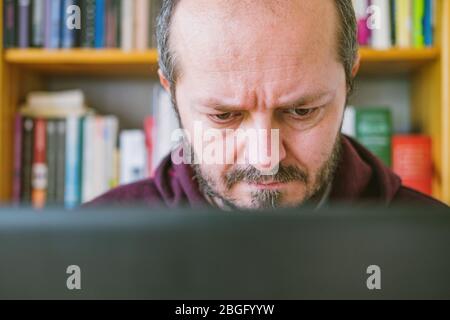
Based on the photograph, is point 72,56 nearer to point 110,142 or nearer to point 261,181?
point 110,142

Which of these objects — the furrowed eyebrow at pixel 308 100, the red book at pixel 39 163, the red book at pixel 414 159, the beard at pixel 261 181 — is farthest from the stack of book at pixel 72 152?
the red book at pixel 414 159

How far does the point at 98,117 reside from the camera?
1.20 meters

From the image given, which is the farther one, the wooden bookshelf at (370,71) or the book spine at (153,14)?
the wooden bookshelf at (370,71)

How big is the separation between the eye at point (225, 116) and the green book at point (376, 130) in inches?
14.4

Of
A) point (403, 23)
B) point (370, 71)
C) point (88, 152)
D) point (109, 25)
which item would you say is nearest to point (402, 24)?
point (403, 23)

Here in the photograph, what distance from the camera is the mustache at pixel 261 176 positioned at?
86 centimetres

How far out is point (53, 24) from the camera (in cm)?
116

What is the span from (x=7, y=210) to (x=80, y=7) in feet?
2.94

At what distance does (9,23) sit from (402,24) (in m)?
0.82

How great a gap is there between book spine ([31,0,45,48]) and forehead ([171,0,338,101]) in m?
0.42

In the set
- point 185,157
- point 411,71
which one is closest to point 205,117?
point 185,157

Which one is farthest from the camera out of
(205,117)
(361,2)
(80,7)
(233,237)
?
(80,7)

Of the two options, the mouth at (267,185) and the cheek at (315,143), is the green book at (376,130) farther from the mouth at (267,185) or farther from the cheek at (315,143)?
the mouth at (267,185)
